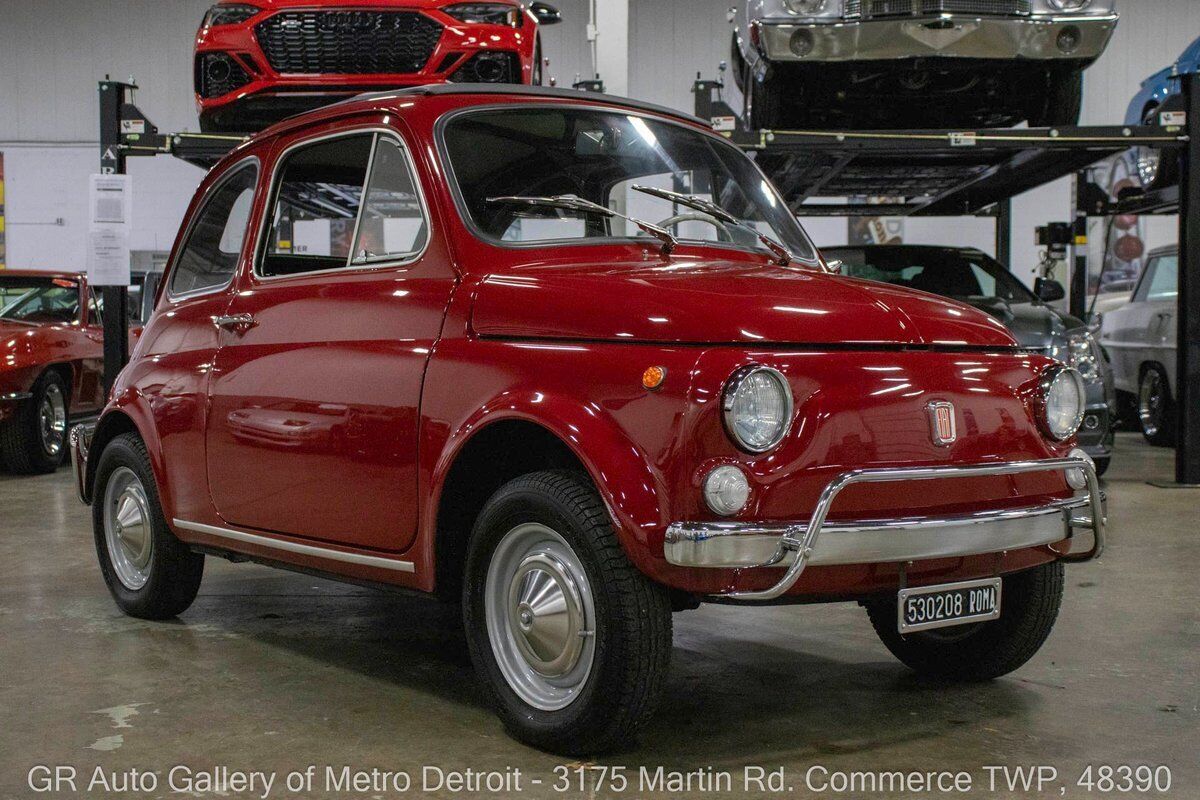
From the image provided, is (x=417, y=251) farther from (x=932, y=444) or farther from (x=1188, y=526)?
(x=1188, y=526)

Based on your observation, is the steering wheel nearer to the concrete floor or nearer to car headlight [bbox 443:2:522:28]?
the concrete floor

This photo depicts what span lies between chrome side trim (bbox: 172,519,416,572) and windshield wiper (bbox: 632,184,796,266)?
1.34 metres

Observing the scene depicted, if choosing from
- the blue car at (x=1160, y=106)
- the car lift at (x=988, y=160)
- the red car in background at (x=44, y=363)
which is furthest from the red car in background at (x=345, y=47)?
the blue car at (x=1160, y=106)

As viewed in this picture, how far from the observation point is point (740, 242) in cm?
376

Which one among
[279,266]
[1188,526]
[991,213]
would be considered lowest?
[1188,526]

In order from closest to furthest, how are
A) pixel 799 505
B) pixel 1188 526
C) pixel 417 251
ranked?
pixel 799 505 < pixel 417 251 < pixel 1188 526

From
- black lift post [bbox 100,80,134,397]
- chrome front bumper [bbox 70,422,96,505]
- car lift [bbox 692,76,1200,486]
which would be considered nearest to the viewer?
chrome front bumper [bbox 70,422,96,505]

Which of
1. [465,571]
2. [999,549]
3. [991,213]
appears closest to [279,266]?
[465,571]

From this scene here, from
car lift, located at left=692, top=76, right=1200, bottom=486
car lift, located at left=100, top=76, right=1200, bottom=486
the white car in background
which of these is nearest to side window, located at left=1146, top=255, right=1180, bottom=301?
the white car in background

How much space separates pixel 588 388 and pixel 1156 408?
31.8 feet

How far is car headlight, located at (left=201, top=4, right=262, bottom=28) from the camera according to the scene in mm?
6777

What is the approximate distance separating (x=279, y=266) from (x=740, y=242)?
4.82ft

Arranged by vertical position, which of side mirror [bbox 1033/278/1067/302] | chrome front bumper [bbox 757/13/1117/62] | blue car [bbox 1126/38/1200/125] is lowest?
side mirror [bbox 1033/278/1067/302]

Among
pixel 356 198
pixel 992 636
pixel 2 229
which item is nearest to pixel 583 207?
pixel 356 198
